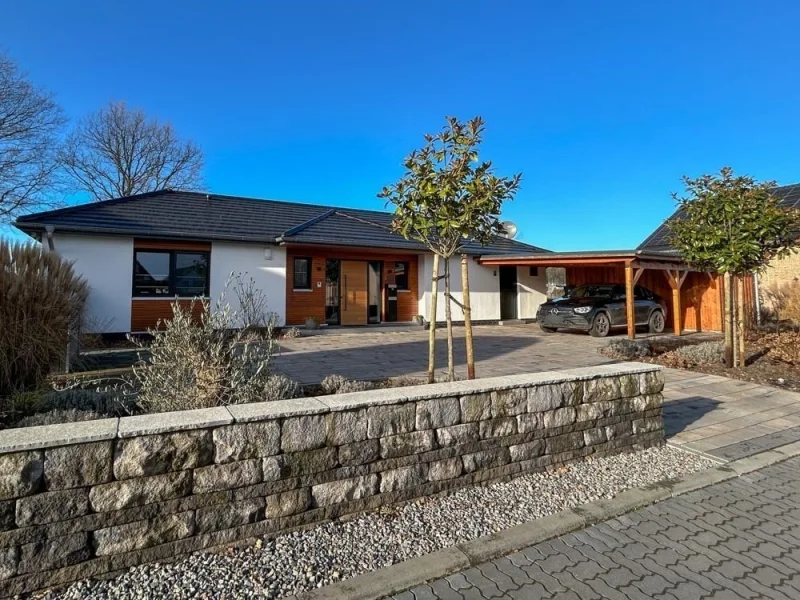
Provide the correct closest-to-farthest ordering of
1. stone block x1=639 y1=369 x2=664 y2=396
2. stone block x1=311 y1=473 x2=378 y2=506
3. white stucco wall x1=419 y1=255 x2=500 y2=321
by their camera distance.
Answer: stone block x1=311 y1=473 x2=378 y2=506
stone block x1=639 y1=369 x2=664 y2=396
white stucco wall x1=419 y1=255 x2=500 y2=321

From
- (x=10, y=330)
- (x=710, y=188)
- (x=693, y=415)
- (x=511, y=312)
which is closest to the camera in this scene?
(x=10, y=330)

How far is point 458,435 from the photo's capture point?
123 inches

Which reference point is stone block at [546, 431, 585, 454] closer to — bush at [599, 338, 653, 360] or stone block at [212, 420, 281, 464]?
stone block at [212, 420, 281, 464]

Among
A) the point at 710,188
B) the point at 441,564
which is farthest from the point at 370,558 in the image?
the point at 710,188

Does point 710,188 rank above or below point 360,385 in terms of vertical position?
above

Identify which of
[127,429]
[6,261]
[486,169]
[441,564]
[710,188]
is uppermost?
[710,188]

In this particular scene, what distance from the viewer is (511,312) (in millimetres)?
17703

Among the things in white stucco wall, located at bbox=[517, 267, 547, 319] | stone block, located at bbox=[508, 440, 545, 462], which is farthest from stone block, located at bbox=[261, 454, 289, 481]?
white stucco wall, located at bbox=[517, 267, 547, 319]

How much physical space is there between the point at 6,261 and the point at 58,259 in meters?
0.67

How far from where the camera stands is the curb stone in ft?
7.02

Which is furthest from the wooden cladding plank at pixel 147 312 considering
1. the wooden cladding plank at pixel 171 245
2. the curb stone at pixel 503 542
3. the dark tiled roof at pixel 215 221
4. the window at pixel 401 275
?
the curb stone at pixel 503 542

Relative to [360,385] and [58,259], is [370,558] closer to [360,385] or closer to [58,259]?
[360,385]

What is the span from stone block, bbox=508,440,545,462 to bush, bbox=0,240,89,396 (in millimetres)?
5057

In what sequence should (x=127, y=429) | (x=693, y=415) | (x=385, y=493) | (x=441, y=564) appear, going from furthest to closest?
(x=693, y=415), (x=385, y=493), (x=441, y=564), (x=127, y=429)
